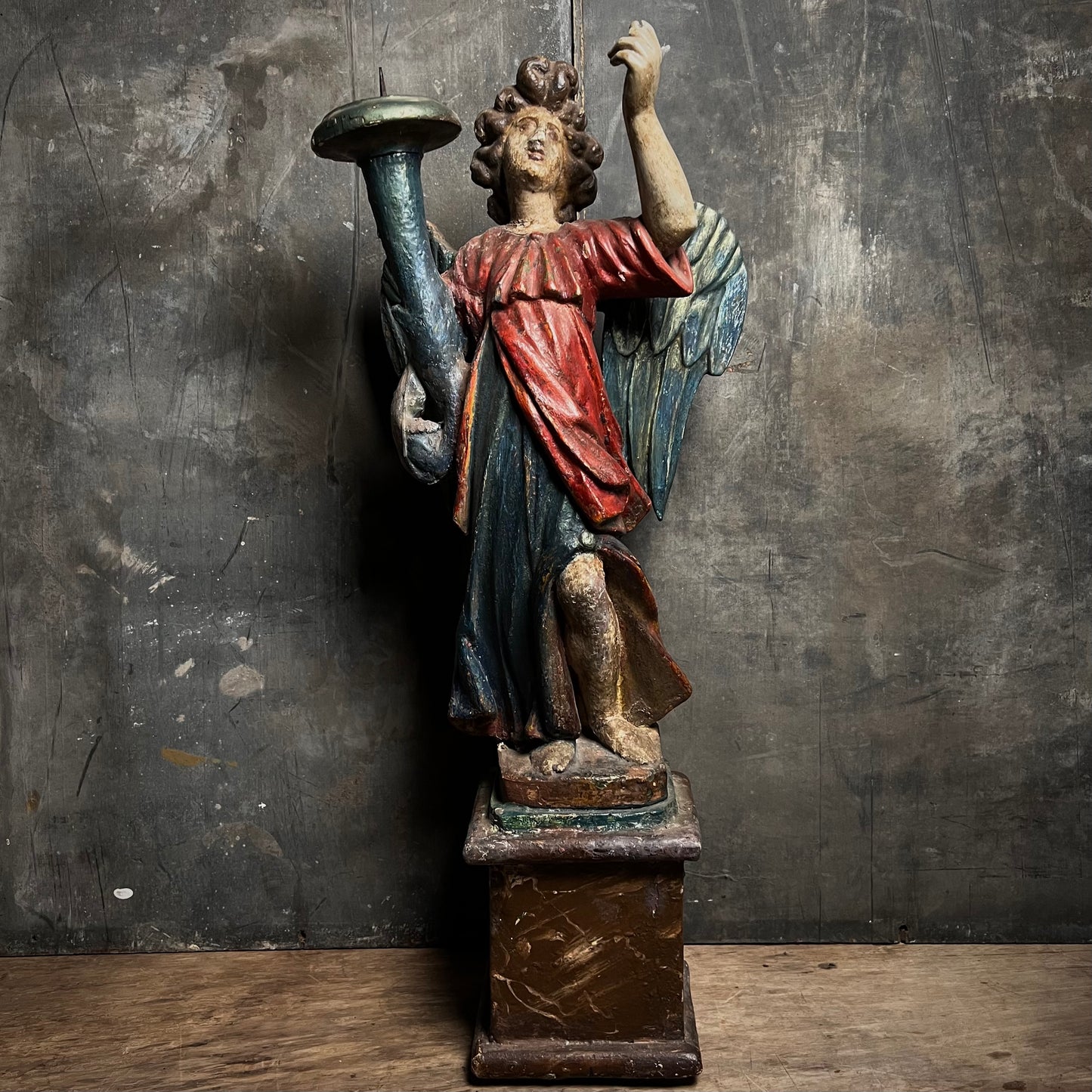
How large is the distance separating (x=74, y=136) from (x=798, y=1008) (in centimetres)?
243

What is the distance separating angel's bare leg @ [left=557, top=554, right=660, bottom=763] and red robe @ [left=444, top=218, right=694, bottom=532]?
0.11 meters

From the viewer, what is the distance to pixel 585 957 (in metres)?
2.32

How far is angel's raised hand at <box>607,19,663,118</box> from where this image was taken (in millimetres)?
2186

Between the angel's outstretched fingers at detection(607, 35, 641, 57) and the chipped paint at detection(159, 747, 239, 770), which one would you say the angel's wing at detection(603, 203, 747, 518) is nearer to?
the angel's outstretched fingers at detection(607, 35, 641, 57)

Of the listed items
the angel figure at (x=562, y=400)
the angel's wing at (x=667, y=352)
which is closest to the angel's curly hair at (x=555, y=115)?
the angel figure at (x=562, y=400)

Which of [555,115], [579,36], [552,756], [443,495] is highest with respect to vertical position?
[579,36]

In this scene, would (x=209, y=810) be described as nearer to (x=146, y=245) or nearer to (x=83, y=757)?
(x=83, y=757)

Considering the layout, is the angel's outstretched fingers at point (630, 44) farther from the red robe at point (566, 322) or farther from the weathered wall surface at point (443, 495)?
the weathered wall surface at point (443, 495)

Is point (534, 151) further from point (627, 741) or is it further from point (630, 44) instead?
point (627, 741)

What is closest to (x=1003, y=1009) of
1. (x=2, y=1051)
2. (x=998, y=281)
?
(x=998, y=281)

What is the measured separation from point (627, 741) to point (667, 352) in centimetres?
75

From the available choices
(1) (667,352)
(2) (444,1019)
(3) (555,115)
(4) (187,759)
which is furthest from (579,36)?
(2) (444,1019)

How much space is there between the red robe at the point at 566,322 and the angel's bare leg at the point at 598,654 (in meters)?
0.11

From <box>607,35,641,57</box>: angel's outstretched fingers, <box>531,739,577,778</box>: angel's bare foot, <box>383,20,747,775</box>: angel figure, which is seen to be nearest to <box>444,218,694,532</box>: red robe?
<box>383,20,747,775</box>: angel figure
